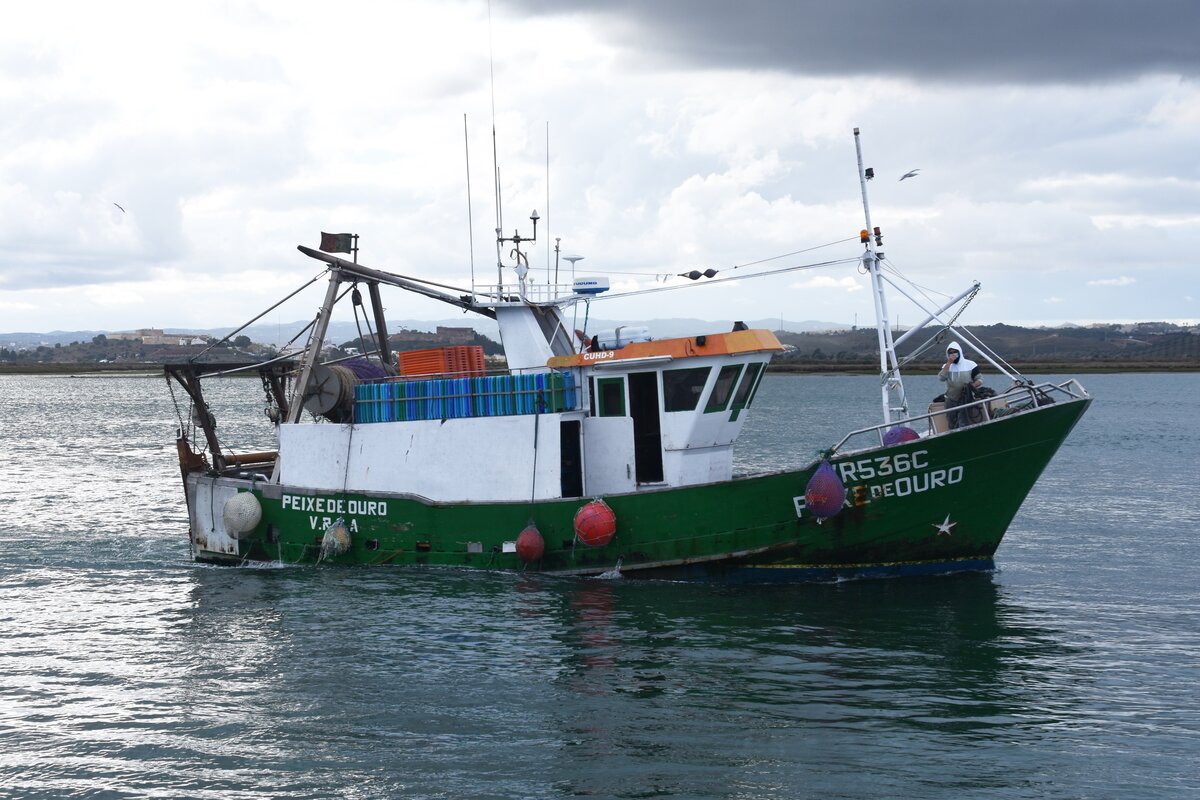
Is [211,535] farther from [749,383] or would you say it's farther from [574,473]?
[749,383]

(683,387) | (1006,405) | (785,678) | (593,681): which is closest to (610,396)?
A: (683,387)

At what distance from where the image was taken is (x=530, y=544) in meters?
18.8

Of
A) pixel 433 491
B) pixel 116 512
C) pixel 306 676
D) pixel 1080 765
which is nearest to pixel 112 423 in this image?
pixel 116 512

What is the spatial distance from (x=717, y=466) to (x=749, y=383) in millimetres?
1651

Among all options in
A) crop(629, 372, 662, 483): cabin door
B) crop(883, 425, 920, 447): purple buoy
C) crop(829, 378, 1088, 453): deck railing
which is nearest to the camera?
crop(829, 378, 1088, 453): deck railing

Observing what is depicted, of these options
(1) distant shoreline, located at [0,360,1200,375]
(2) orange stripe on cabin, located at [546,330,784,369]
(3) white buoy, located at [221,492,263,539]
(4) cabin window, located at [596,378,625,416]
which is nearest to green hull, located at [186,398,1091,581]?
(4) cabin window, located at [596,378,625,416]

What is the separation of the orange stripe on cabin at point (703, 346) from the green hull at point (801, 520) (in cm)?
221

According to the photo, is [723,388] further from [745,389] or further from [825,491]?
[825,491]

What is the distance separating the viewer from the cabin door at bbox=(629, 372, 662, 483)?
1889 cm

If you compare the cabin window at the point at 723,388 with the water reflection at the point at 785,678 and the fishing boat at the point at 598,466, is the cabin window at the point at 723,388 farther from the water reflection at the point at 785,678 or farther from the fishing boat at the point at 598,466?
the water reflection at the point at 785,678

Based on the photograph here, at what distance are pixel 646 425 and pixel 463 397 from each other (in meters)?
3.44

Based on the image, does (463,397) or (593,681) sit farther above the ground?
(463,397)

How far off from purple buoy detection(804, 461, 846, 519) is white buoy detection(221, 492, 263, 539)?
10866mm

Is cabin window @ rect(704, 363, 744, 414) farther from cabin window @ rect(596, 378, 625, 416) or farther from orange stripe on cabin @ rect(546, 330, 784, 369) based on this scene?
cabin window @ rect(596, 378, 625, 416)
